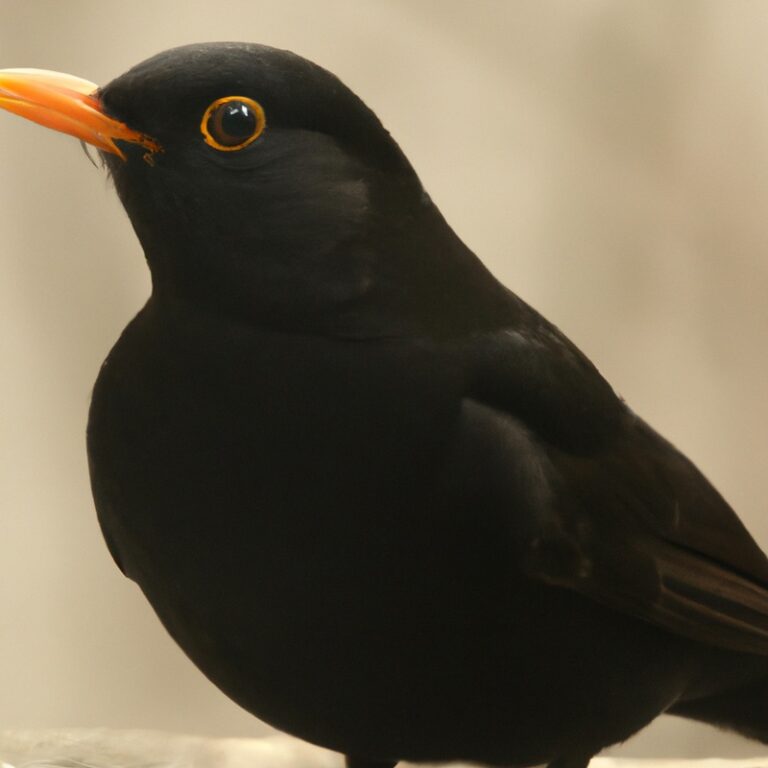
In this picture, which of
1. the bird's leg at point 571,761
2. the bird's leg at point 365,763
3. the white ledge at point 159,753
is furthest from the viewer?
the white ledge at point 159,753

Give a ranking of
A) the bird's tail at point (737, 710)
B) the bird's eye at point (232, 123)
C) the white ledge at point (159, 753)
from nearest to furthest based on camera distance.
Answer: the bird's eye at point (232, 123) < the bird's tail at point (737, 710) < the white ledge at point (159, 753)

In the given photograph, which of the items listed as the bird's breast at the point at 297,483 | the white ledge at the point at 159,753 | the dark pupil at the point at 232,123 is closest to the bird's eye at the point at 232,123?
the dark pupil at the point at 232,123

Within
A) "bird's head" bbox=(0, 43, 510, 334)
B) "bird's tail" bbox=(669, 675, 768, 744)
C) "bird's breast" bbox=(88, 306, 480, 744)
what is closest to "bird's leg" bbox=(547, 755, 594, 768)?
"bird's tail" bbox=(669, 675, 768, 744)

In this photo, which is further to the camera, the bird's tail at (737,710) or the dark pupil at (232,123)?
the bird's tail at (737,710)

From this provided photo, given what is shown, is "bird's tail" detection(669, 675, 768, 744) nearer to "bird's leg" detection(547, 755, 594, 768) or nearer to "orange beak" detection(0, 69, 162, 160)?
"bird's leg" detection(547, 755, 594, 768)

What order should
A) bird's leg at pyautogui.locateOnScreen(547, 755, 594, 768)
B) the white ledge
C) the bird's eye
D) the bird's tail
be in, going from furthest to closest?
the white ledge, the bird's tail, bird's leg at pyautogui.locateOnScreen(547, 755, 594, 768), the bird's eye

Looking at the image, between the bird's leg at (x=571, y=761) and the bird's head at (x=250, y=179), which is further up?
the bird's head at (x=250, y=179)

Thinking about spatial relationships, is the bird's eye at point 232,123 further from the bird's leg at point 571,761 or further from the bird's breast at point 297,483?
the bird's leg at point 571,761

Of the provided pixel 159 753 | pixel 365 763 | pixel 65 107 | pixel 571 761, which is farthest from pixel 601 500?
pixel 159 753

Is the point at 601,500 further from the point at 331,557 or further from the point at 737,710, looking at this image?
the point at 737,710
